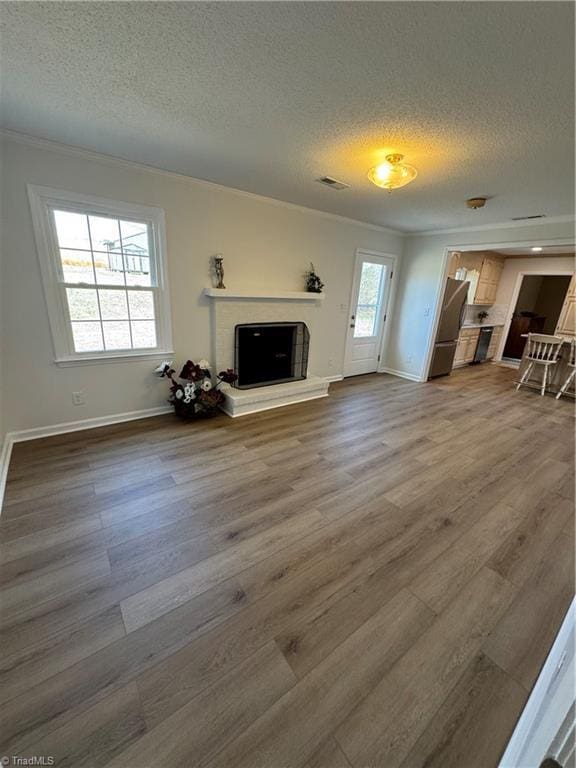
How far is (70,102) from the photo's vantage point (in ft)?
6.15

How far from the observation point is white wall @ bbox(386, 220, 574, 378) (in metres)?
4.47

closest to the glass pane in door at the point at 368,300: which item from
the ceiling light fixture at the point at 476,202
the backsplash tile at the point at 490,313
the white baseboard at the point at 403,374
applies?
the white baseboard at the point at 403,374

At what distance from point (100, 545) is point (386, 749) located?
64.5 inches

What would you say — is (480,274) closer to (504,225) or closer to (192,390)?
(504,225)

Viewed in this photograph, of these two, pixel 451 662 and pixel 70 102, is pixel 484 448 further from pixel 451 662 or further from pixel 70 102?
pixel 70 102

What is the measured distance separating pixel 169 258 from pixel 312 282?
1947mm

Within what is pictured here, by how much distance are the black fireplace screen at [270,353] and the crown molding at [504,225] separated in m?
2.73

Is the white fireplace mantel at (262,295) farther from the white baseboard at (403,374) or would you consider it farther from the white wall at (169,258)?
the white baseboard at (403,374)

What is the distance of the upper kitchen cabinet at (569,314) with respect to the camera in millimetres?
6031

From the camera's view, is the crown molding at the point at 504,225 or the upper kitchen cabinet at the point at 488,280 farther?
the upper kitchen cabinet at the point at 488,280

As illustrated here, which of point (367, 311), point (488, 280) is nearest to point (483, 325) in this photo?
point (488, 280)

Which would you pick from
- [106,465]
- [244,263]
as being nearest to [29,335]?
[106,465]

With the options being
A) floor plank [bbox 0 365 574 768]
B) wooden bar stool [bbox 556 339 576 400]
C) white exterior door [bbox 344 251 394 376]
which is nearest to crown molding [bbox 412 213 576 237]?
white exterior door [bbox 344 251 394 376]

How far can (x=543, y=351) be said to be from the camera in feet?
16.3
